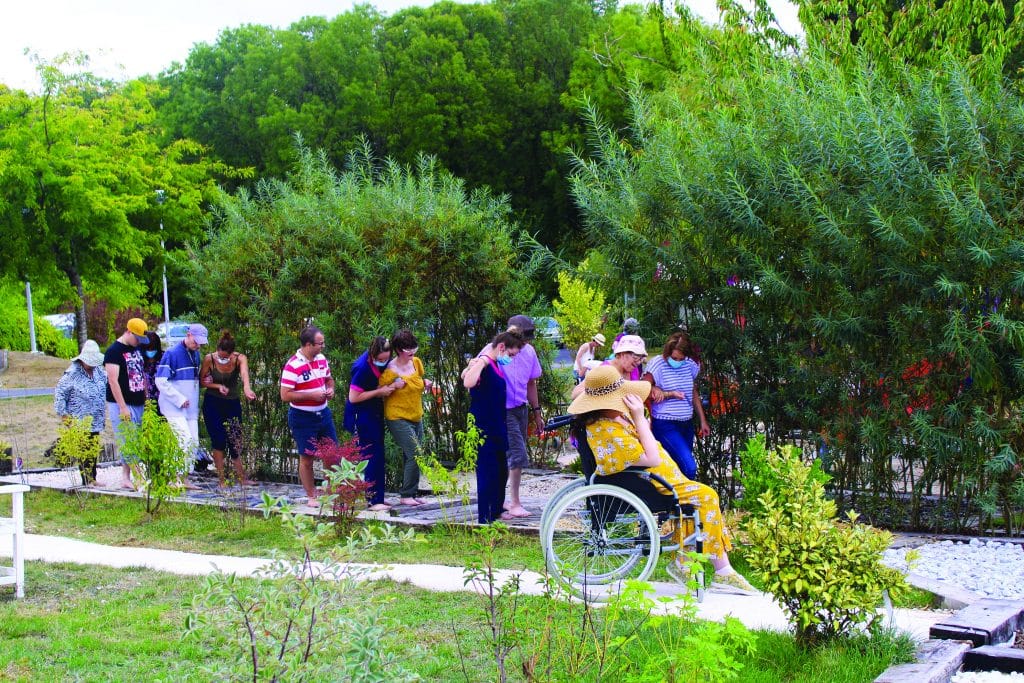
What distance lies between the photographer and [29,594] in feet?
24.2

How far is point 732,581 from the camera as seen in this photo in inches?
269

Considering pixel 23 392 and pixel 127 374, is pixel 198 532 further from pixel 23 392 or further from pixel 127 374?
pixel 23 392

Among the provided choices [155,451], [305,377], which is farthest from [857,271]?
[155,451]

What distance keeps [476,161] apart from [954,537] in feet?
99.1

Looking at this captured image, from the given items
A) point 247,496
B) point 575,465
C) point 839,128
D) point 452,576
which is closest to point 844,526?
point 452,576

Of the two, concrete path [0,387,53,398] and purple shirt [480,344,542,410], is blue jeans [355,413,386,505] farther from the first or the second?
concrete path [0,387,53,398]

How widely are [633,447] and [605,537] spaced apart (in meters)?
0.59

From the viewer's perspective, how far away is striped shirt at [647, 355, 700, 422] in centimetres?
908

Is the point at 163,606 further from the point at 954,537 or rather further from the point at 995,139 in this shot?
the point at 995,139

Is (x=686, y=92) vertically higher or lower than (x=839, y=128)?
higher

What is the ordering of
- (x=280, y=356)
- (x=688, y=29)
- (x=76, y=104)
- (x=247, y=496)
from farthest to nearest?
(x=76, y=104) → (x=688, y=29) → (x=280, y=356) → (x=247, y=496)

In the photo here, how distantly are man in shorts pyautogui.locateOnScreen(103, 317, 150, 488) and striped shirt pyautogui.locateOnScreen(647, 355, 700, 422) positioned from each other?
5.67 m

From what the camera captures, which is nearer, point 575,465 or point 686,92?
point 575,465

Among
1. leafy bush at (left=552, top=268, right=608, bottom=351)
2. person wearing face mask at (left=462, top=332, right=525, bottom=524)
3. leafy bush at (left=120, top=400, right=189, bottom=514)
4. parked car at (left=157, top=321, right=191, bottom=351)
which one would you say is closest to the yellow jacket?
person wearing face mask at (left=462, top=332, right=525, bottom=524)
